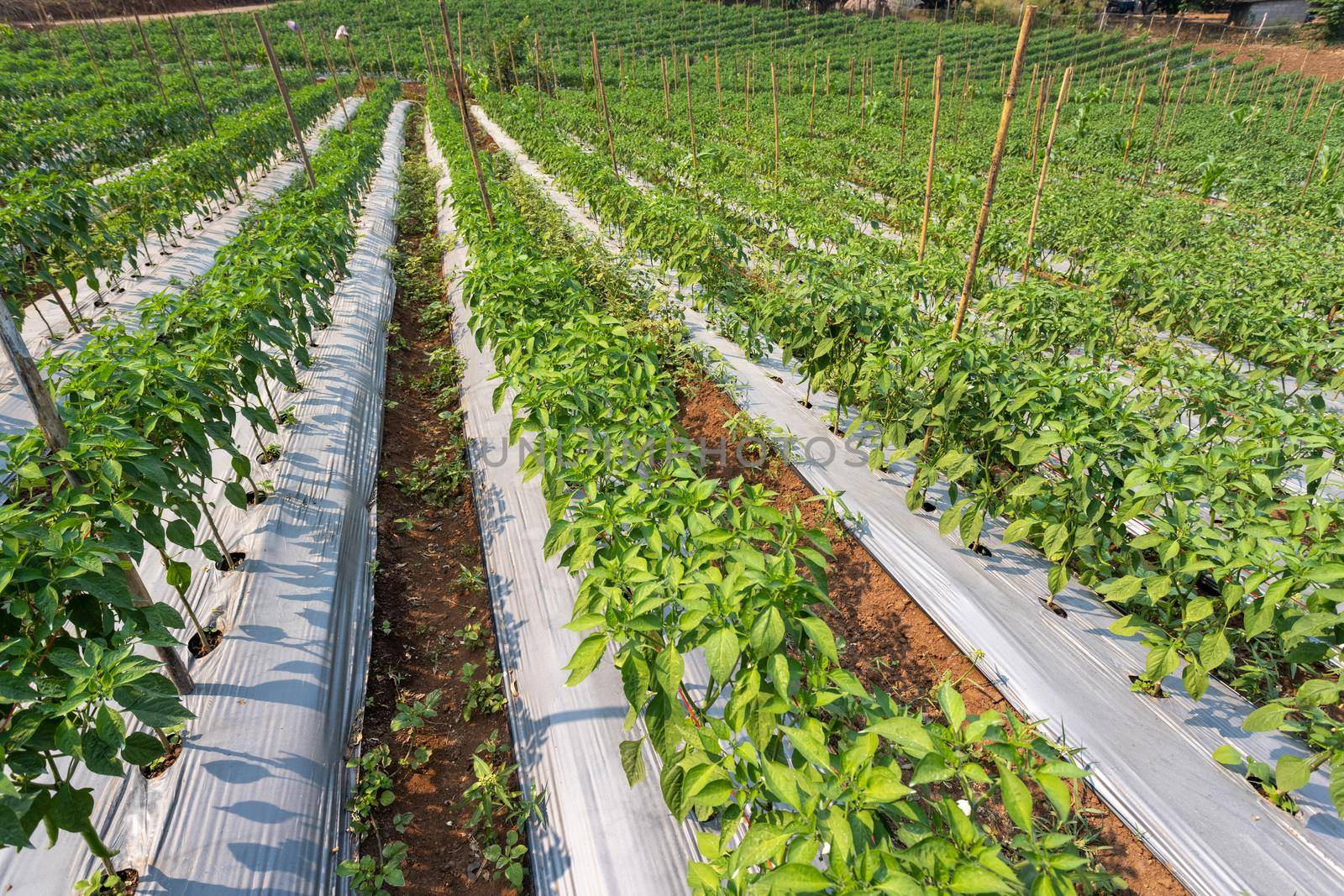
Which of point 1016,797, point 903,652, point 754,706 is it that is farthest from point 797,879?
point 903,652

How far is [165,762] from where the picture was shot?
2482mm

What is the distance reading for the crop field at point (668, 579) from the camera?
1.86 meters

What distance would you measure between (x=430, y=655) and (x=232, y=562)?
4.25 feet

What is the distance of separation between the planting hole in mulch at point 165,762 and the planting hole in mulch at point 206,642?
0.46 metres

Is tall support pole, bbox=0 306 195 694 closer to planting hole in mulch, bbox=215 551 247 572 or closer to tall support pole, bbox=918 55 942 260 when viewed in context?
planting hole in mulch, bbox=215 551 247 572

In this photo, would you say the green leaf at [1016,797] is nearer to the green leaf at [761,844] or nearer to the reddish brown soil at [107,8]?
the green leaf at [761,844]

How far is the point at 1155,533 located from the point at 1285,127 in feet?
89.9

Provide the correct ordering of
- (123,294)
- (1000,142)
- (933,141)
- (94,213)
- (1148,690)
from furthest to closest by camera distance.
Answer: (94,213), (123,294), (933,141), (1000,142), (1148,690)

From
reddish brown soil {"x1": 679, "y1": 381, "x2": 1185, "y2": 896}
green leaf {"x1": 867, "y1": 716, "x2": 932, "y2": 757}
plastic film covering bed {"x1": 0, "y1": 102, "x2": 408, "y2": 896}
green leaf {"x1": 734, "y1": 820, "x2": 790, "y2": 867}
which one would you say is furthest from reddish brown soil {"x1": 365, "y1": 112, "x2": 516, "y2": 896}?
reddish brown soil {"x1": 679, "y1": 381, "x2": 1185, "y2": 896}

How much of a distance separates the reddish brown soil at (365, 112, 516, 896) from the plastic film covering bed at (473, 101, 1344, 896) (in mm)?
2573

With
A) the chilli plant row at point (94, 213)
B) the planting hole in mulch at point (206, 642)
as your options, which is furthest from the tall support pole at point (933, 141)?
the chilli plant row at point (94, 213)

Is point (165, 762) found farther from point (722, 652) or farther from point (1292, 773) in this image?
point (1292, 773)

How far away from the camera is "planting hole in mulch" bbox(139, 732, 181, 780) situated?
7.95ft

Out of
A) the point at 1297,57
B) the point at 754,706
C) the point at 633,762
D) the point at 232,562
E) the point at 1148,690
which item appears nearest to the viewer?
the point at 754,706
